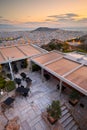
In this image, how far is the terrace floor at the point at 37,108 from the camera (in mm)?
10109

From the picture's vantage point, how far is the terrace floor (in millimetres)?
10109

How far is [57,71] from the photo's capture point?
1338 centimetres

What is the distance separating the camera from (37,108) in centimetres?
1144

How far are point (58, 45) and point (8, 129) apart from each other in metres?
23.7

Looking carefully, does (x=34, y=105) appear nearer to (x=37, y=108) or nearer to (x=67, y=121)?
(x=37, y=108)

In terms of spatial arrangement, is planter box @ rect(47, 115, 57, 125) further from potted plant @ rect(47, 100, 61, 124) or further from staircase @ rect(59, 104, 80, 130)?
staircase @ rect(59, 104, 80, 130)

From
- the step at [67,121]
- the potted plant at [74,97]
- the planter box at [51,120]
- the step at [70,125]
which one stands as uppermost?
the potted plant at [74,97]

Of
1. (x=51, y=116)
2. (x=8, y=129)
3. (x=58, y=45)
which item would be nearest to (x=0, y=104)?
(x=8, y=129)

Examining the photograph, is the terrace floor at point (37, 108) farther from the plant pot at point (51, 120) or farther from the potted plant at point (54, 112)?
the potted plant at point (54, 112)

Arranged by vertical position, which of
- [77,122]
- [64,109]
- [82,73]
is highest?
[82,73]

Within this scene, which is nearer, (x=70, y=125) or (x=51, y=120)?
(x=51, y=120)

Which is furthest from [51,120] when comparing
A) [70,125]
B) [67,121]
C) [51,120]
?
[70,125]

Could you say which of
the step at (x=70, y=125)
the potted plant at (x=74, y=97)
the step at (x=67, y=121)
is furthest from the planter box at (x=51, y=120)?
the potted plant at (x=74, y=97)

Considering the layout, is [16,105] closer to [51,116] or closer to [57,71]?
[51,116]
